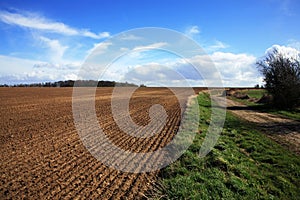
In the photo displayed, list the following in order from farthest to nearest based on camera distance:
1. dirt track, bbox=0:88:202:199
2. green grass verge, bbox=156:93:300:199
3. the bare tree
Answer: the bare tree → green grass verge, bbox=156:93:300:199 → dirt track, bbox=0:88:202:199

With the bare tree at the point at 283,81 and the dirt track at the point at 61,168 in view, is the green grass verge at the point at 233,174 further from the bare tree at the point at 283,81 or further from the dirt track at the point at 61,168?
the bare tree at the point at 283,81

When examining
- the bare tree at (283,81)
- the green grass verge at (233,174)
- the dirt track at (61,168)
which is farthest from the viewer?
the bare tree at (283,81)

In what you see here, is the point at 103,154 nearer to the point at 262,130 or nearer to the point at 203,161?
the point at 203,161

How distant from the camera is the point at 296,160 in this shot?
8.33 meters

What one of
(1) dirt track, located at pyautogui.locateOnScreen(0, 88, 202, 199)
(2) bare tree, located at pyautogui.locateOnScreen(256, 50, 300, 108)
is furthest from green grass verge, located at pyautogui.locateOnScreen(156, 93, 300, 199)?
(2) bare tree, located at pyautogui.locateOnScreen(256, 50, 300, 108)

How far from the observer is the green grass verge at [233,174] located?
589 cm

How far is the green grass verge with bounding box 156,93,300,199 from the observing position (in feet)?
19.3

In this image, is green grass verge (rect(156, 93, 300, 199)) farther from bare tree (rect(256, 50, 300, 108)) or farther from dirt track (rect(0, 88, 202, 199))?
bare tree (rect(256, 50, 300, 108))

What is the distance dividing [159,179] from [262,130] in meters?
9.27

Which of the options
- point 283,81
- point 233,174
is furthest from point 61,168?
point 283,81

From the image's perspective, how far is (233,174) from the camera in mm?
6953

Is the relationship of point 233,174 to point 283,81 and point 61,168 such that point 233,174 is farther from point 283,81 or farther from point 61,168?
point 283,81

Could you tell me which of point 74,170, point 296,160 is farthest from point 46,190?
point 296,160

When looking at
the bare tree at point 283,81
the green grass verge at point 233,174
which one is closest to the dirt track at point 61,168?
the green grass verge at point 233,174
